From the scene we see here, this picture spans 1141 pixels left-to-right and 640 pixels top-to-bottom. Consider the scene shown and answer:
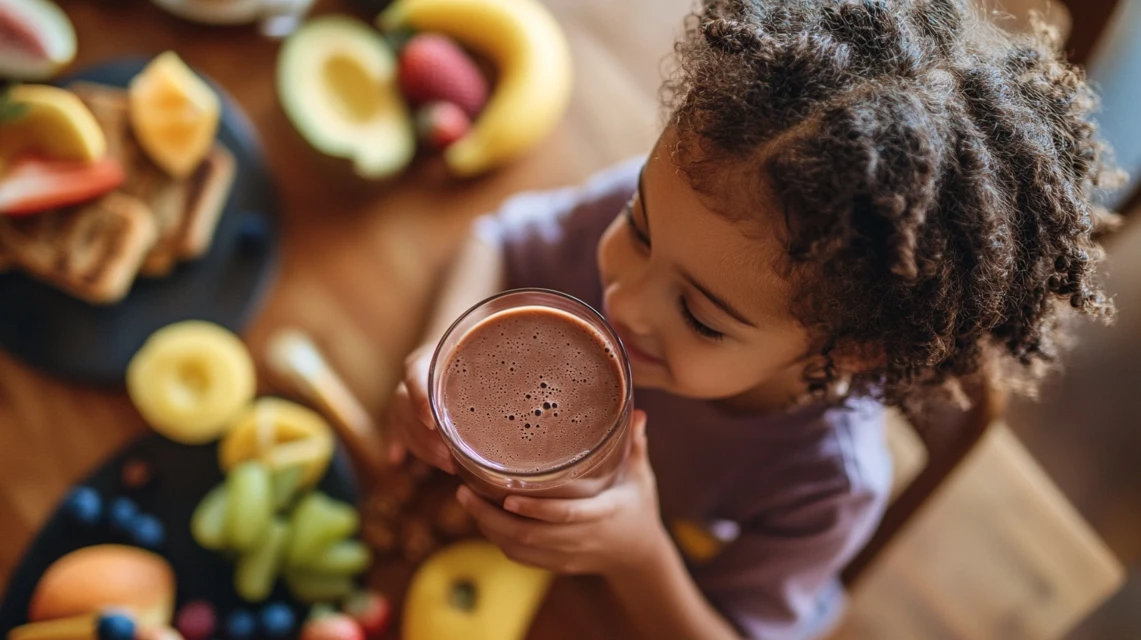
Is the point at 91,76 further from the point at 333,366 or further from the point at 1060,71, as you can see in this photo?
the point at 1060,71

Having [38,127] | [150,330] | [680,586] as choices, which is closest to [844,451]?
[680,586]

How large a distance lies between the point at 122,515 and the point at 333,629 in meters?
0.28

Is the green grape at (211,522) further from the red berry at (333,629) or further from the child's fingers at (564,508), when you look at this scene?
the child's fingers at (564,508)

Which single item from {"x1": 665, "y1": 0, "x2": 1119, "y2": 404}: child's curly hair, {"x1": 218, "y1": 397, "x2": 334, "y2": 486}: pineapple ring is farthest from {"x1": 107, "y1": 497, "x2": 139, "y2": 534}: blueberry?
{"x1": 665, "y1": 0, "x2": 1119, "y2": 404}: child's curly hair

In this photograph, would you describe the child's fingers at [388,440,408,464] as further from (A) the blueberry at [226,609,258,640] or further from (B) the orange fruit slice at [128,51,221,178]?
(B) the orange fruit slice at [128,51,221,178]

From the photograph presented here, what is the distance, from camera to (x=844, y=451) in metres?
0.88

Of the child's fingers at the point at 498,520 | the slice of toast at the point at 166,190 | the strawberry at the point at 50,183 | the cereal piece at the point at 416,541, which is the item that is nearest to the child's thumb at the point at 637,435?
the child's fingers at the point at 498,520

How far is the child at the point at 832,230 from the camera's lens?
0.54 metres

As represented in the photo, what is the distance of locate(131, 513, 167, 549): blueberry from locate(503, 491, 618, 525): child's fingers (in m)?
0.53

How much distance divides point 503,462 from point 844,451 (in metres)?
0.43

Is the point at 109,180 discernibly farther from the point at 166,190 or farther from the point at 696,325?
the point at 696,325

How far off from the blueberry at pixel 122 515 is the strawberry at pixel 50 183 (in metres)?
0.41

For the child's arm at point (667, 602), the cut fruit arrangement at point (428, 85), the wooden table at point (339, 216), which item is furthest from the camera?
the cut fruit arrangement at point (428, 85)

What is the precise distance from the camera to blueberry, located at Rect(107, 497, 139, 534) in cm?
97
